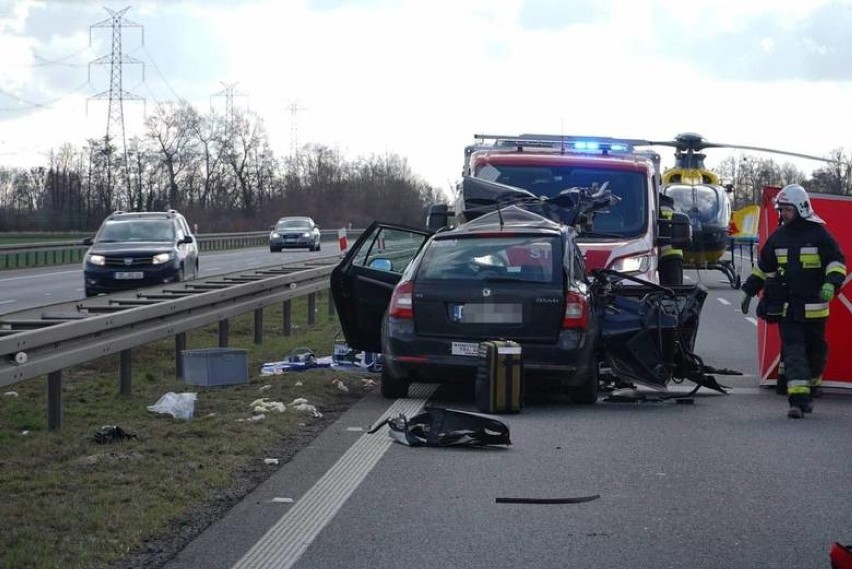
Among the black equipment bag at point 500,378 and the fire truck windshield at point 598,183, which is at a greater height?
the fire truck windshield at point 598,183

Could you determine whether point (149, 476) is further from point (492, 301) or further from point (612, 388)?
point (612, 388)

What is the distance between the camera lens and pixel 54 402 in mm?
10328

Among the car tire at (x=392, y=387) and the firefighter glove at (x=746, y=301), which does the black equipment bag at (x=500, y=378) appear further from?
the firefighter glove at (x=746, y=301)

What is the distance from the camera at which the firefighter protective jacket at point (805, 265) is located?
11555 millimetres

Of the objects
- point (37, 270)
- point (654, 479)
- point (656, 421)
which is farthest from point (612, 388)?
point (37, 270)

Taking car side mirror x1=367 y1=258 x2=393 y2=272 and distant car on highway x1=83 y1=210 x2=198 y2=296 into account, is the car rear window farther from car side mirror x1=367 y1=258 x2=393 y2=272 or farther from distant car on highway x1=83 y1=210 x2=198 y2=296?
distant car on highway x1=83 y1=210 x2=198 y2=296

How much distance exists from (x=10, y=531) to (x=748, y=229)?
36.9 meters

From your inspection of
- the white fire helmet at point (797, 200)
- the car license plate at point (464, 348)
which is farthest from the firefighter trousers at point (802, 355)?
the car license plate at point (464, 348)

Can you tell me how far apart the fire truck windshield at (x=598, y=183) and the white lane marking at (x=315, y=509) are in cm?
661

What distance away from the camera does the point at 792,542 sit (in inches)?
262

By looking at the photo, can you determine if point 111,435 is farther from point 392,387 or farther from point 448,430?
point 392,387

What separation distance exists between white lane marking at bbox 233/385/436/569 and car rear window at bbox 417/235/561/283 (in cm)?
205

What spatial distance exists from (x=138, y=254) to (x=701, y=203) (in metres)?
16.5

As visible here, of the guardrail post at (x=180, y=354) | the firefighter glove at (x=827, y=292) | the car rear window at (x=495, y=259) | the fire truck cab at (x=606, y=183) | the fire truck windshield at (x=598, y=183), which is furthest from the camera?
the fire truck windshield at (x=598, y=183)
